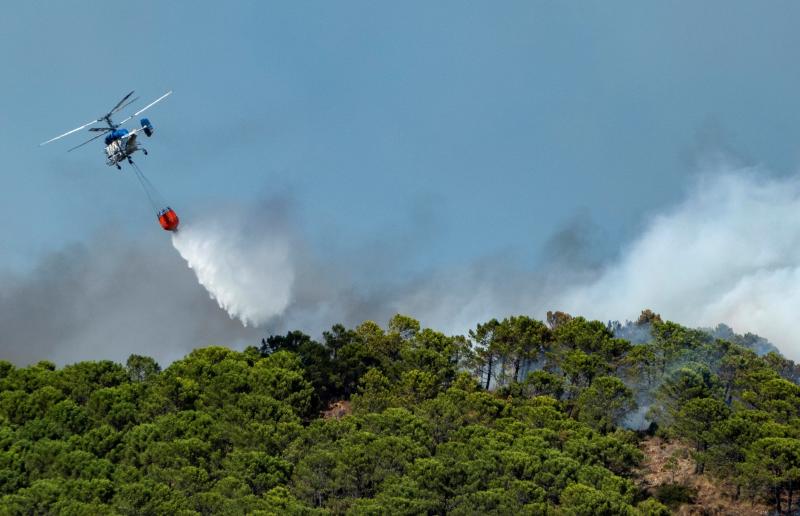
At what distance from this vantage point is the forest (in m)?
137

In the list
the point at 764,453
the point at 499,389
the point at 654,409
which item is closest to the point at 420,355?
the point at 499,389

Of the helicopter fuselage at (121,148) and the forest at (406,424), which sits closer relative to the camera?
the forest at (406,424)

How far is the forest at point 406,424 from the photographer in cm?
13738

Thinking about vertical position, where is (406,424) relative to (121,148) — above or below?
below

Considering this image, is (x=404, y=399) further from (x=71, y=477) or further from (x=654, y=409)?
(x=71, y=477)

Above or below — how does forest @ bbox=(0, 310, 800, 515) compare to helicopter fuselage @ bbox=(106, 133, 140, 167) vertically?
below

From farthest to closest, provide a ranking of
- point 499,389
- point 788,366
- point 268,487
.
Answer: point 788,366 → point 499,389 → point 268,487

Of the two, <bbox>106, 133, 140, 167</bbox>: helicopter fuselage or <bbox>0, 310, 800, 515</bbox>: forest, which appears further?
<bbox>106, 133, 140, 167</bbox>: helicopter fuselage

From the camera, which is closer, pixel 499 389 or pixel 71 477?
pixel 71 477

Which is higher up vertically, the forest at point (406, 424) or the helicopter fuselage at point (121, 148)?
the helicopter fuselage at point (121, 148)

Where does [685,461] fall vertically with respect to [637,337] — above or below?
below

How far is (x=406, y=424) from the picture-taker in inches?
6009

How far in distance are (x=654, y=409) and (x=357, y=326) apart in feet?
141

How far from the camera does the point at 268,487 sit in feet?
462
